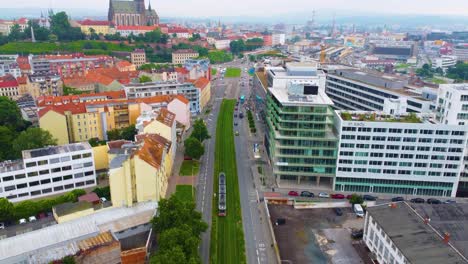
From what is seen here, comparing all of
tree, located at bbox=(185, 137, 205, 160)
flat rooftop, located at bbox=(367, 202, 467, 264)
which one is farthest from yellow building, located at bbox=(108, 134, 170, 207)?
flat rooftop, located at bbox=(367, 202, 467, 264)

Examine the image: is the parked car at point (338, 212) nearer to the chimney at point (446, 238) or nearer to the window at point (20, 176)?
the chimney at point (446, 238)

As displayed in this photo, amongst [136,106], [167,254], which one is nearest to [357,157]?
[167,254]

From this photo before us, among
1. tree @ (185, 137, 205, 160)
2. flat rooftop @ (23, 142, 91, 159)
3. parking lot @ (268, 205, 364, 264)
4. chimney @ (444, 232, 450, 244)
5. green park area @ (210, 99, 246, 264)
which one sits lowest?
parking lot @ (268, 205, 364, 264)

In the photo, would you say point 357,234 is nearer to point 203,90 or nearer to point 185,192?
point 185,192

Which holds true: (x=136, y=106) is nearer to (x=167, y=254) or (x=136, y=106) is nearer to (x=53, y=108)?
(x=53, y=108)

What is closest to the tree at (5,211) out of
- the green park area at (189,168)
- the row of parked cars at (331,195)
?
the green park area at (189,168)

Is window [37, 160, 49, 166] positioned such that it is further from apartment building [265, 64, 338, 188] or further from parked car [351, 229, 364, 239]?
parked car [351, 229, 364, 239]
